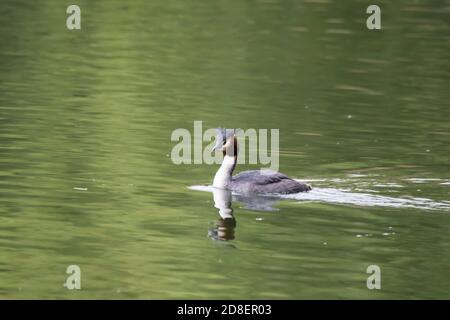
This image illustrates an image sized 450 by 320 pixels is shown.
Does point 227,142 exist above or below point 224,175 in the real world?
above

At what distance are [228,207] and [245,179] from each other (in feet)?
2.98

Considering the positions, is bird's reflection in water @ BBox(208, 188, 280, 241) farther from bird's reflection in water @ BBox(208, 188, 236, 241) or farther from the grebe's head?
the grebe's head

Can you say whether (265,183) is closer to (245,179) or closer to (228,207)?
(245,179)

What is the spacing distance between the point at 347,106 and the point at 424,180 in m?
6.93

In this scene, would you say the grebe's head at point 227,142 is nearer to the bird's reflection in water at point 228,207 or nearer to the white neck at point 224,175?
the white neck at point 224,175

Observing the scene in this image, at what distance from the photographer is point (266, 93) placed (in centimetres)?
2578

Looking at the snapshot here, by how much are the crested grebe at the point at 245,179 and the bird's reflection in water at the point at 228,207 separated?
0.12m

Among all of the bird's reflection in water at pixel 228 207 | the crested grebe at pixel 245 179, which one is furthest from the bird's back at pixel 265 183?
the bird's reflection in water at pixel 228 207

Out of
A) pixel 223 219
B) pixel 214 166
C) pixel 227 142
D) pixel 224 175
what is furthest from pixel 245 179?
pixel 214 166

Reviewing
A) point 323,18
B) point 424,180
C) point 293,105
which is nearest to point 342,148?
point 424,180

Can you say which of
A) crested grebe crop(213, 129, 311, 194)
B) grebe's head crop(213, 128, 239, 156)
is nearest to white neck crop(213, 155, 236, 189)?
crested grebe crop(213, 129, 311, 194)

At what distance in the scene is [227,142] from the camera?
18.1 metres

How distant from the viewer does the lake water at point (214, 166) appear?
13633 mm

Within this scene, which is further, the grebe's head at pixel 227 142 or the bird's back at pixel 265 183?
the grebe's head at pixel 227 142
